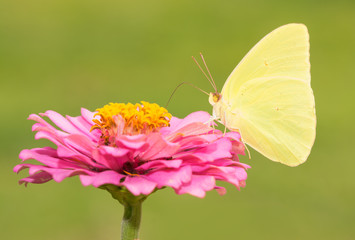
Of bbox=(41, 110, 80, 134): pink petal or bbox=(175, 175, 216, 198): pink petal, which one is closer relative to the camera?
bbox=(175, 175, 216, 198): pink petal

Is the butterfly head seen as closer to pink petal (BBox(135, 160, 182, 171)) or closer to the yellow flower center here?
the yellow flower center

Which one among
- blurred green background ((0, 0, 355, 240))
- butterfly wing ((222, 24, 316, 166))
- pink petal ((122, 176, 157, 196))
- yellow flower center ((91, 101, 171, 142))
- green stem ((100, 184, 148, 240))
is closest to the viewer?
pink petal ((122, 176, 157, 196))

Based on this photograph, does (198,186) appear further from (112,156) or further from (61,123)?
(61,123)

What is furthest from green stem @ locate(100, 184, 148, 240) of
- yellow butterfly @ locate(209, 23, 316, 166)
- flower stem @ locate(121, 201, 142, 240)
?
yellow butterfly @ locate(209, 23, 316, 166)

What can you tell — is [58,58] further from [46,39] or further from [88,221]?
[88,221]

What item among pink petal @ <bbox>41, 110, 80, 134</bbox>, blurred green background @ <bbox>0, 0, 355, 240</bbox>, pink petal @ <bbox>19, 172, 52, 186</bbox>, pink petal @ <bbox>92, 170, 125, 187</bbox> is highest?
pink petal @ <bbox>41, 110, 80, 134</bbox>

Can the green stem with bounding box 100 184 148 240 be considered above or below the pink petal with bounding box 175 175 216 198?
below

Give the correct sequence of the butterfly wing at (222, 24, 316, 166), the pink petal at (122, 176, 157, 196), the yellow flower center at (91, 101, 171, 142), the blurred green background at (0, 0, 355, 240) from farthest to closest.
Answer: the blurred green background at (0, 0, 355, 240)
the butterfly wing at (222, 24, 316, 166)
the yellow flower center at (91, 101, 171, 142)
the pink petal at (122, 176, 157, 196)

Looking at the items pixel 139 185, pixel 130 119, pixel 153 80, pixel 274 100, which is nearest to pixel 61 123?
pixel 130 119
